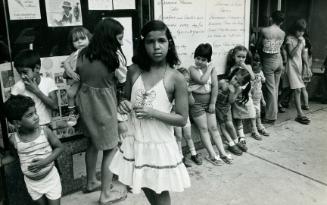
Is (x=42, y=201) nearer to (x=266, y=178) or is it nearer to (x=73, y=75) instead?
(x=73, y=75)

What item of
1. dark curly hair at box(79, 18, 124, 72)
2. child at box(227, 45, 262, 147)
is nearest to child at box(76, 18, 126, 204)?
dark curly hair at box(79, 18, 124, 72)

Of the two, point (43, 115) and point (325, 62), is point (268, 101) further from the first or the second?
point (43, 115)

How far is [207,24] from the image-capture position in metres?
5.10

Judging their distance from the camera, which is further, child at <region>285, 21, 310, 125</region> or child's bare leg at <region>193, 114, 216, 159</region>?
child at <region>285, 21, 310, 125</region>

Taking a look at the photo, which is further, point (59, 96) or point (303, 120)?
point (303, 120)

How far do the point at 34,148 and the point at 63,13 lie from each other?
156cm

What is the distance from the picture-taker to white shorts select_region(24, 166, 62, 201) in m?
2.92

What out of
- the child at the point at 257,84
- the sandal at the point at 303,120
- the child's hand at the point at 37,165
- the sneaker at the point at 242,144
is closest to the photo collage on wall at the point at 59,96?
the child's hand at the point at 37,165

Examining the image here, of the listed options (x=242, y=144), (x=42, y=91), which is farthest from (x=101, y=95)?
(x=242, y=144)

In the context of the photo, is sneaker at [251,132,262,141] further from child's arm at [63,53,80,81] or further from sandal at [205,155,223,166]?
child's arm at [63,53,80,81]

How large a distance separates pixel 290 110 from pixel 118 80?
4.39 metres

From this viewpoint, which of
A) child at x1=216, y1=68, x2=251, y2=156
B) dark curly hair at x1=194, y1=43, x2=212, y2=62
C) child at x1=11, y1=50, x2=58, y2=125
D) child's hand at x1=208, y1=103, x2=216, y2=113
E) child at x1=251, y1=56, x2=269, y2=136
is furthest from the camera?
child at x1=251, y1=56, x2=269, y2=136

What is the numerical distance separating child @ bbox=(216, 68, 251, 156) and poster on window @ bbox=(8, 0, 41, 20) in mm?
2578

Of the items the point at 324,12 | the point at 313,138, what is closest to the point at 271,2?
the point at 324,12
